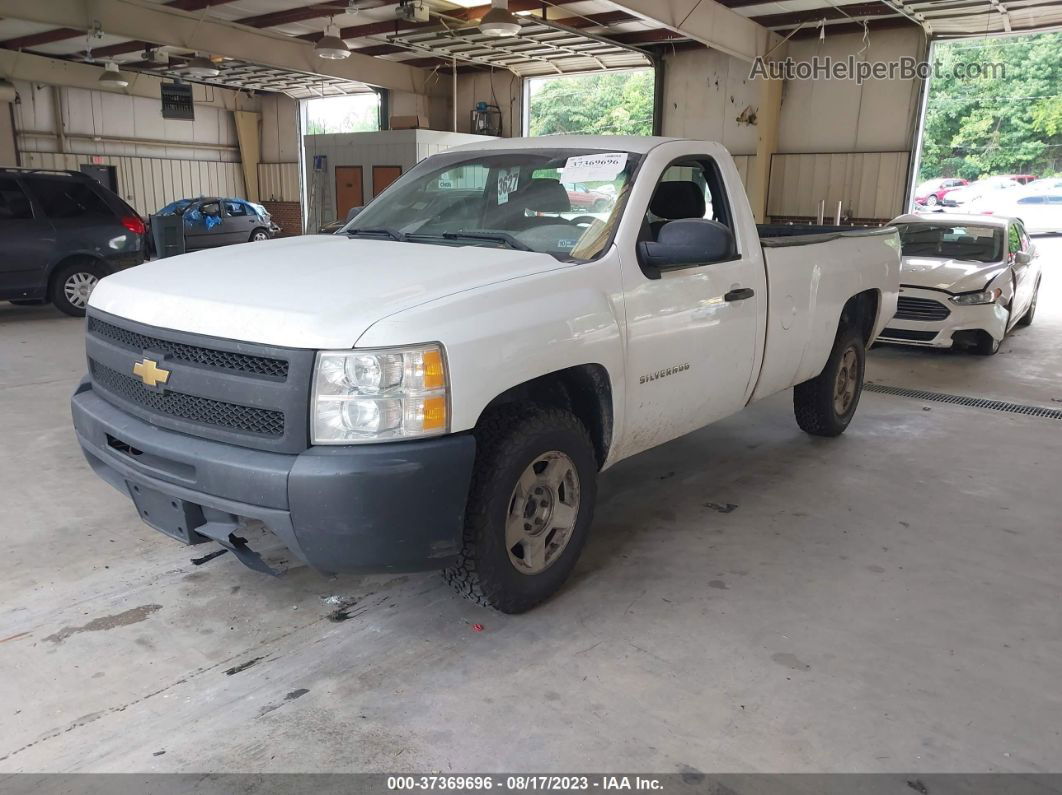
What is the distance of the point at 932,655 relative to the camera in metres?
2.94

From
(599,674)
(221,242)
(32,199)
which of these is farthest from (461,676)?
(221,242)

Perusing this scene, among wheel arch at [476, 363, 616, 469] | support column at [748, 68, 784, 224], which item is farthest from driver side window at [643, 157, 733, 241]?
support column at [748, 68, 784, 224]

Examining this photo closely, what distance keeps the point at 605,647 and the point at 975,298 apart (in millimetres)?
7277

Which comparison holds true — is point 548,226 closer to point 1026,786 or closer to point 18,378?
point 1026,786

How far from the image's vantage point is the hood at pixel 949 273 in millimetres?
8391

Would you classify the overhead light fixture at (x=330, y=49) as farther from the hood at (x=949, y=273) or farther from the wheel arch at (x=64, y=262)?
the hood at (x=949, y=273)

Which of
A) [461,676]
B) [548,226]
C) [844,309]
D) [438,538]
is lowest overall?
[461,676]

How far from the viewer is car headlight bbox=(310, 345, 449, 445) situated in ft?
8.07

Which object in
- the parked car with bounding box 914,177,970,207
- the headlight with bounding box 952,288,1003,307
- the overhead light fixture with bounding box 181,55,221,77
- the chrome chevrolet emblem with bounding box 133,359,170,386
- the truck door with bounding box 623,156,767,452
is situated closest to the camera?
the chrome chevrolet emblem with bounding box 133,359,170,386

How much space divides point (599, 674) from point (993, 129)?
105 ft

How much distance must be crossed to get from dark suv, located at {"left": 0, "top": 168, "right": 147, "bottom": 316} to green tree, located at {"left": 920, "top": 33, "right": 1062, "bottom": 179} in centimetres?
2706

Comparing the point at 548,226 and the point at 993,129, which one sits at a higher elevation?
the point at 993,129

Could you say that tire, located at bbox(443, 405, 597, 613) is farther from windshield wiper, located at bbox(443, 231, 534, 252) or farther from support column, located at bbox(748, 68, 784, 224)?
support column, located at bbox(748, 68, 784, 224)

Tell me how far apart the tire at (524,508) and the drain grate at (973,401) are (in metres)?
4.86
